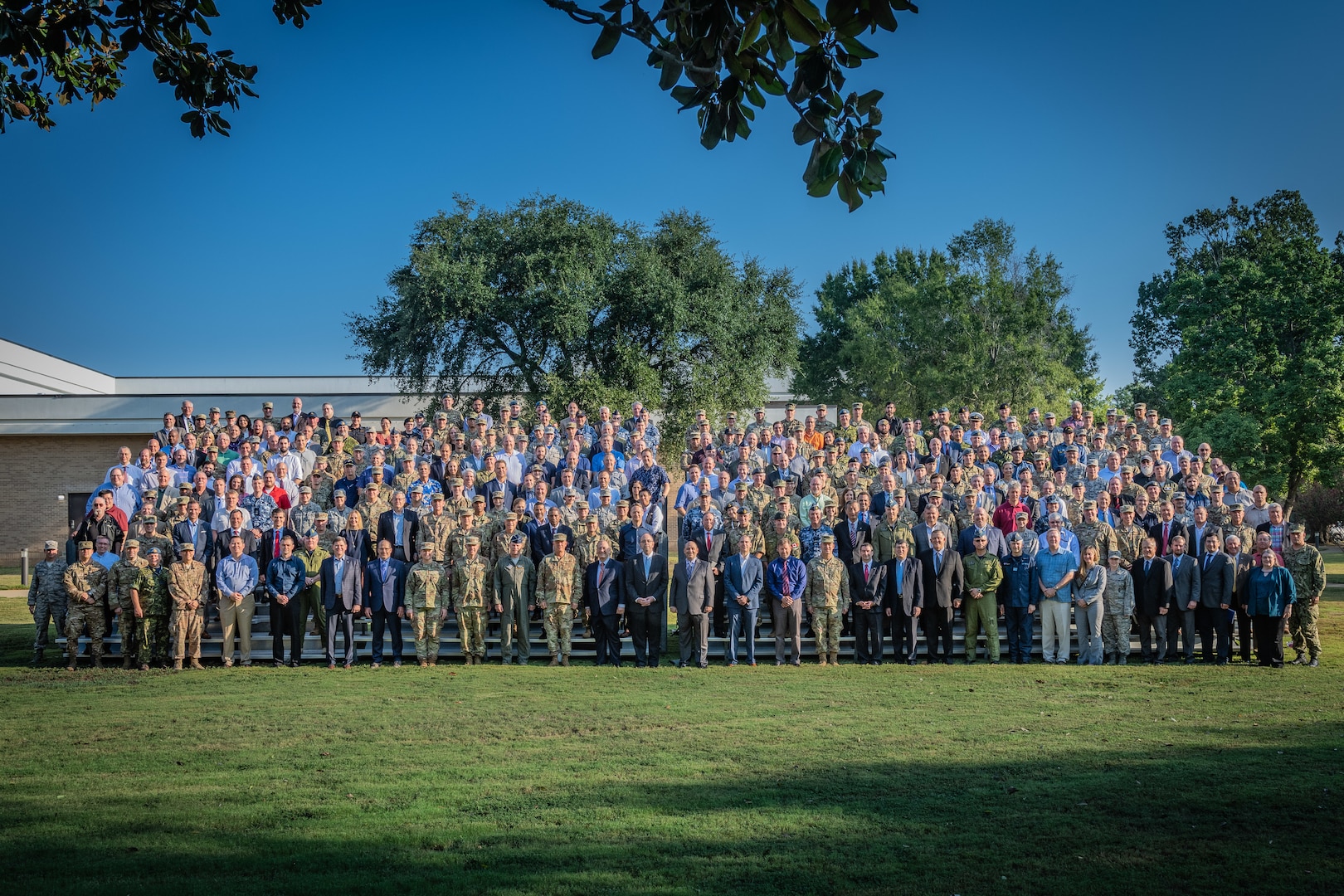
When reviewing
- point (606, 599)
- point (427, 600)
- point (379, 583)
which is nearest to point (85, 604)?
point (379, 583)

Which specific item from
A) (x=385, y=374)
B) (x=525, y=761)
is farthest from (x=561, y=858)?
(x=385, y=374)

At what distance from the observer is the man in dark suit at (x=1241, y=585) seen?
535 inches

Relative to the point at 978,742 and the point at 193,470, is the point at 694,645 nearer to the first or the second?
the point at 978,742

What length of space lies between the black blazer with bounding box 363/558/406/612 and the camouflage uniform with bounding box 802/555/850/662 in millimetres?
5281

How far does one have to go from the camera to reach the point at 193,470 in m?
16.0

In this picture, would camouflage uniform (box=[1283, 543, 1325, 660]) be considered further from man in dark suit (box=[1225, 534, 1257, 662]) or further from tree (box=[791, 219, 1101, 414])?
tree (box=[791, 219, 1101, 414])

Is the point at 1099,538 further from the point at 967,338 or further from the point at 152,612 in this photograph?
the point at 967,338

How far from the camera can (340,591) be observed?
13.3 metres

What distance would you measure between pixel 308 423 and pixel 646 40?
1474 cm

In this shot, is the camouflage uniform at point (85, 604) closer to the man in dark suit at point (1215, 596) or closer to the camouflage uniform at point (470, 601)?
the camouflage uniform at point (470, 601)

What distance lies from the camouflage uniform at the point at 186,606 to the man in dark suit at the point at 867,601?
8491 millimetres

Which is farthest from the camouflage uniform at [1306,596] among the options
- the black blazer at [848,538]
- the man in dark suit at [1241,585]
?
the black blazer at [848,538]

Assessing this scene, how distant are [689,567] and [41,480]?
28929 mm

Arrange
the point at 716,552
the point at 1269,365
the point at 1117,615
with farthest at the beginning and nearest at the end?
the point at 1269,365
the point at 716,552
the point at 1117,615
